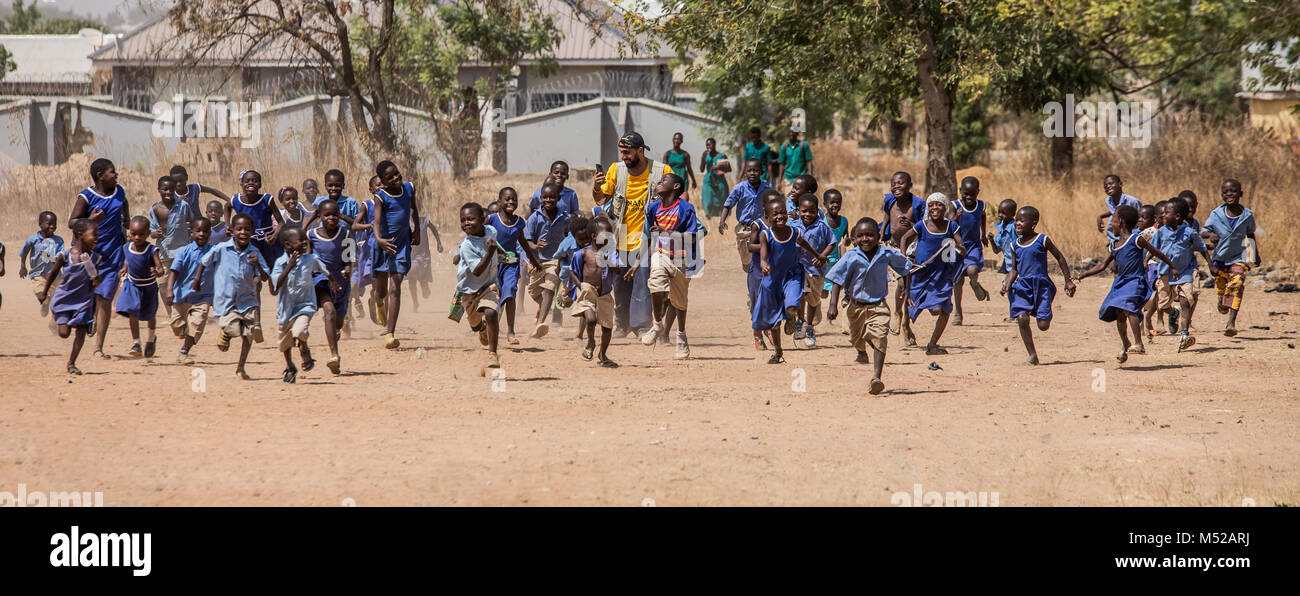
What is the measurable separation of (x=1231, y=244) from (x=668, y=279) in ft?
18.0

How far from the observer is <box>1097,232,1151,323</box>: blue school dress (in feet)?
33.1

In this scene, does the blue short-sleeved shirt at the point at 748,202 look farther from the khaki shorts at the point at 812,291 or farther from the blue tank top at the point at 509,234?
the blue tank top at the point at 509,234

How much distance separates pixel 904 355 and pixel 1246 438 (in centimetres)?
387

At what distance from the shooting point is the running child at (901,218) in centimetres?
1170

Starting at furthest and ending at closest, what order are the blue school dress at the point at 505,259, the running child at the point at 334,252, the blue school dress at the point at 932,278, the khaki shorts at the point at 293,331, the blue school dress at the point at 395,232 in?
the blue school dress at the point at 395,232
the blue school dress at the point at 932,278
the blue school dress at the point at 505,259
the running child at the point at 334,252
the khaki shorts at the point at 293,331

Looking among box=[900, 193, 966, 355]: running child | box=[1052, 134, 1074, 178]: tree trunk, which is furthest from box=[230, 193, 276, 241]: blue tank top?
box=[1052, 134, 1074, 178]: tree trunk

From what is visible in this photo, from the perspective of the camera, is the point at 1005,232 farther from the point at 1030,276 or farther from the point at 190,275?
the point at 190,275

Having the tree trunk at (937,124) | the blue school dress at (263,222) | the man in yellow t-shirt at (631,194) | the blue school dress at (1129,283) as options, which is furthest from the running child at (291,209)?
the tree trunk at (937,124)

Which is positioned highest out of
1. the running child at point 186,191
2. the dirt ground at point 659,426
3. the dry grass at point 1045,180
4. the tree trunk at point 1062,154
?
the tree trunk at point 1062,154

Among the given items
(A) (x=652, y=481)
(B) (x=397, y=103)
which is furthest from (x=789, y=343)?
(B) (x=397, y=103)

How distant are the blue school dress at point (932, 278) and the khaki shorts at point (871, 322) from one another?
205 cm

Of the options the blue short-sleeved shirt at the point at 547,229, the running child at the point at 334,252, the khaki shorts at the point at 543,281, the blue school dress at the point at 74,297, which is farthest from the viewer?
the blue short-sleeved shirt at the point at 547,229

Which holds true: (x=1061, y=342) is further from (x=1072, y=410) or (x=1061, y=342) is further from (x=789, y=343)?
(x=1072, y=410)

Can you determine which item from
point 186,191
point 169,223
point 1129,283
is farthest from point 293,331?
point 1129,283
